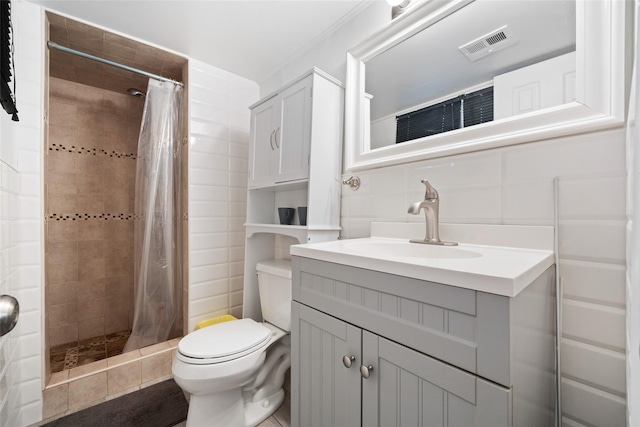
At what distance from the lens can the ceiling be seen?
145 cm

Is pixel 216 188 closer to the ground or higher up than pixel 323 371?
higher up

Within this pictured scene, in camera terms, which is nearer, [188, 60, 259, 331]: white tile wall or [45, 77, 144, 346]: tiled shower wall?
[188, 60, 259, 331]: white tile wall

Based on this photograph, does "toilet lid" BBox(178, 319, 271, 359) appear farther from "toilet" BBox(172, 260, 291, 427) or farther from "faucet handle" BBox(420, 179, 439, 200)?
"faucet handle" BBox(420, 179, 439, 200)

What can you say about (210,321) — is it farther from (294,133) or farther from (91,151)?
(91,151)

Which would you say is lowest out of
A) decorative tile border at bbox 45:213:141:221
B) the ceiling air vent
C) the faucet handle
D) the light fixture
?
decorative tile border at bbox 45:213:141:221

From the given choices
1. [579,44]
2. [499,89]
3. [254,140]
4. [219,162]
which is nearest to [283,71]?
[254,140]

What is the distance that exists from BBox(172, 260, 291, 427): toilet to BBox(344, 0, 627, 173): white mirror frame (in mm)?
937

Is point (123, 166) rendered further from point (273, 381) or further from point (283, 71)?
point (273, 381)

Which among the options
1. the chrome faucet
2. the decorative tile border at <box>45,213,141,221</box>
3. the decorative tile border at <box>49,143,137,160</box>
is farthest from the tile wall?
the chrome faucet

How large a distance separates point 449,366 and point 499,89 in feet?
3.18

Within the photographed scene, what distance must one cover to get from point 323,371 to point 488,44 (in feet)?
4.39

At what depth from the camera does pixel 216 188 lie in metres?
2.00

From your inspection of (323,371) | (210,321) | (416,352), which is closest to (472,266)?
(416,352)

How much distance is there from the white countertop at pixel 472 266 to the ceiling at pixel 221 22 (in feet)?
4.41
